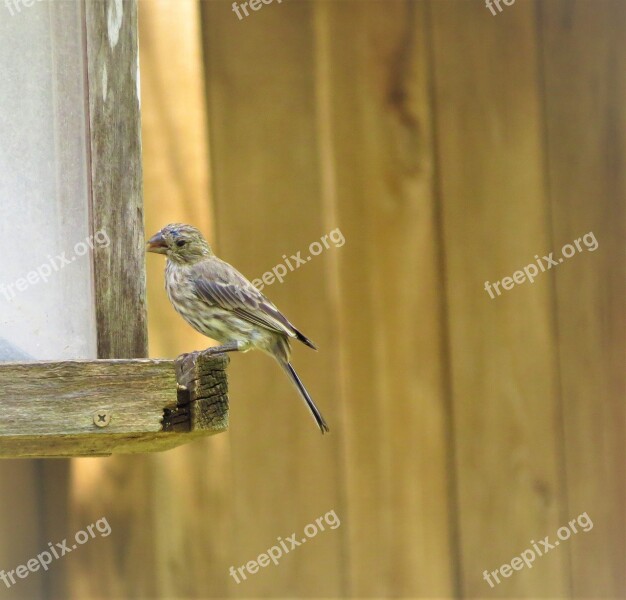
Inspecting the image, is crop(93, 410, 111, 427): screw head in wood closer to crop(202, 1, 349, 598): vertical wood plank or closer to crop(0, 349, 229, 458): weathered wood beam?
crop(0, 349, 229, 458): weathered wood beam

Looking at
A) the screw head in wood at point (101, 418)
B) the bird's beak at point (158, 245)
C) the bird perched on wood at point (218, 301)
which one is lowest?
the screw head in wood at point (101, 418)

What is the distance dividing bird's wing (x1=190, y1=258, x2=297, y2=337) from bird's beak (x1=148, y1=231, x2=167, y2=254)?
0.13m

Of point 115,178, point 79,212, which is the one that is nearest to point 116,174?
point 115,178

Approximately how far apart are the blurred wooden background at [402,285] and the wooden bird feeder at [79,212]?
1317mm

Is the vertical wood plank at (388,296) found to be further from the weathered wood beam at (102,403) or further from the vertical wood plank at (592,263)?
the weathered wood beam at (102,403)

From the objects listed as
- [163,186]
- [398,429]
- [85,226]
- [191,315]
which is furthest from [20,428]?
[398,429]

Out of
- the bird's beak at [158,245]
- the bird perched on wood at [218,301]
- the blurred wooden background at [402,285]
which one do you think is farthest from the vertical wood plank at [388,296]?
the bird's beak at [158,245]

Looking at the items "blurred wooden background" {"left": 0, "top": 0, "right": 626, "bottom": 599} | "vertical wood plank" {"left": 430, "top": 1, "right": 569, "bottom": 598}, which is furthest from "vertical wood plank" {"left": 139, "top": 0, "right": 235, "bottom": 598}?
"vertical wood plank" {"left": 430, "top": 1, "right": 569, "bottom": 598}

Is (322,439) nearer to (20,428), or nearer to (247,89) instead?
(247,89)

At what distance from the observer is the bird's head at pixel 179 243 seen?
3.96 meters

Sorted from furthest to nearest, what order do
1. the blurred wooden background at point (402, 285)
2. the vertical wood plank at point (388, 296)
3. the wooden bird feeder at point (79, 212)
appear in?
the vertical wood plank at point (388, 296) → the blurred wooden background at point (402, 285) → the wooden bird feeder at point (79, 212)

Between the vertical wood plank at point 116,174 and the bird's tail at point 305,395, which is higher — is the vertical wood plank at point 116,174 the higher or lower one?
the higher one

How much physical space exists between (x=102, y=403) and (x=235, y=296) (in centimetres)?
157

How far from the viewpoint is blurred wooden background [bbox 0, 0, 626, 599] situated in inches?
167
